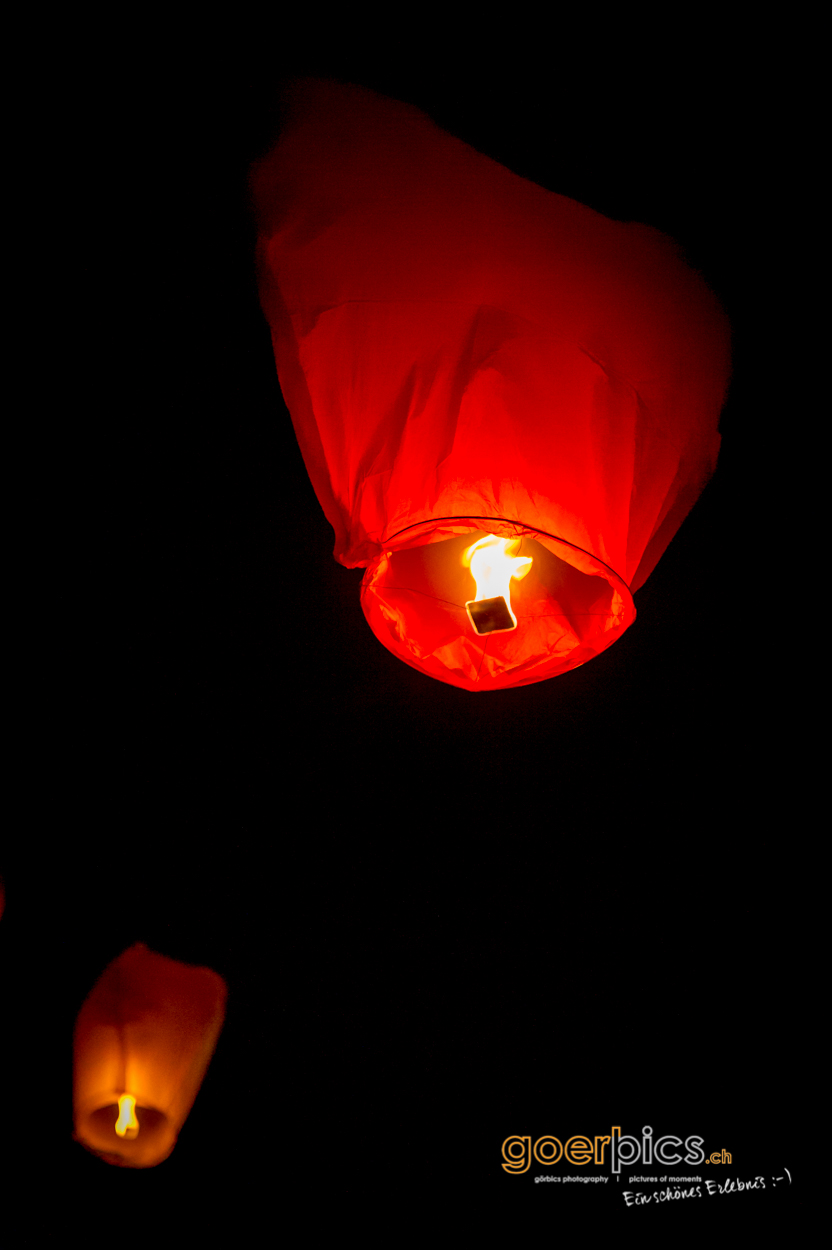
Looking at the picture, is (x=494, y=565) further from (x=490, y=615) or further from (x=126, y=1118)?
(x=126, y=1118)

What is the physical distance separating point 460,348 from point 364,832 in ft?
6.30

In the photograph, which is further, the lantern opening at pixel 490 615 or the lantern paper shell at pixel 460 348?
the lantern opening at pixel 490 615

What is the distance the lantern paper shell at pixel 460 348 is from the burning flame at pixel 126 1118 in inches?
49.5

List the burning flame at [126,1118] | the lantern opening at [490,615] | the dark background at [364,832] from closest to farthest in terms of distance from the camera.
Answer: the lantern opening at [490,615], the burning flame at [126,1118], the dark background at [364,832]

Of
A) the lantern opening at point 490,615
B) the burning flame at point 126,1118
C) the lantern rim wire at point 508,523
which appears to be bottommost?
the burning flame at point 126,1118

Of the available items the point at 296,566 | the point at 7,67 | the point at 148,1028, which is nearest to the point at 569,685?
the point at 296,566

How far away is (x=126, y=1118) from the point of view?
1.60 m

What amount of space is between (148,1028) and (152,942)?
0.89 meters

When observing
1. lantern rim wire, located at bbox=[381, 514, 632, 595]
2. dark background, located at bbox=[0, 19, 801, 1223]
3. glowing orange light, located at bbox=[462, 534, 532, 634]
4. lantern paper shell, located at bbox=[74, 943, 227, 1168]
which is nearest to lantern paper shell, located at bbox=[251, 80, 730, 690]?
lantern rim wire, located at bbox=[381, 514, 632, 595]

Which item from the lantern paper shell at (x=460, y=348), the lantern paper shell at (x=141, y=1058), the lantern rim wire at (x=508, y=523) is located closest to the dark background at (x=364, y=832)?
the lantern paper shell at (x=141, y=1058)

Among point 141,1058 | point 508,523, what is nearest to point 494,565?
point 508,523

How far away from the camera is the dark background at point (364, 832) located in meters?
2.02

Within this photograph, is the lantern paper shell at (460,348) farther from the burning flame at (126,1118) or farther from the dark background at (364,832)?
the burning flame at (126,1118)

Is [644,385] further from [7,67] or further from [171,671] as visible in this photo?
[171,671]
